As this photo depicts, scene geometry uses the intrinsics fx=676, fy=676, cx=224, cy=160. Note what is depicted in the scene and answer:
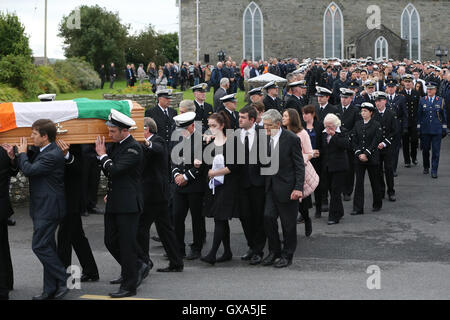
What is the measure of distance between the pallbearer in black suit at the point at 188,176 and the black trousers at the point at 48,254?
6.86 ft

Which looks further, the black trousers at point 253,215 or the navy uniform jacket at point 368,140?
the navy uniform jacket at point 368,140

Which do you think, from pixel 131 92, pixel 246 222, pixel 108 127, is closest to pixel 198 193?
pixel 246 222

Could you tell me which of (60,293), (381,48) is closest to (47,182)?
(60,293)

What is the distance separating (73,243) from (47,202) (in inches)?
37.2

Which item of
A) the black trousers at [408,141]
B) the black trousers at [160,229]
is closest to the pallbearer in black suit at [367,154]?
the black trousers at [160,229]

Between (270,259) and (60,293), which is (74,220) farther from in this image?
(270,259)

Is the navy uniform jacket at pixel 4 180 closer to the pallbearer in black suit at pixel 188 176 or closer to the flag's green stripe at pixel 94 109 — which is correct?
the flag's green stripe at pixel 94 109

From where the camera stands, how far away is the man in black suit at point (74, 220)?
807 cm

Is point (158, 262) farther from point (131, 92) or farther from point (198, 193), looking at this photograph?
point (131, 92)

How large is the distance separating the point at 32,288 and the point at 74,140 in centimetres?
187

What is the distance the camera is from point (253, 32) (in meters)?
52.2

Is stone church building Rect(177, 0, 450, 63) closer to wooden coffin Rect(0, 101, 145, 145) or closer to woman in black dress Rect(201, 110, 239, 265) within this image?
woman in black dress Rect(201, 110, 239, 265)

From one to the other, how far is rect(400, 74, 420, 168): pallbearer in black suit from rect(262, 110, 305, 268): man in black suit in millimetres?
9072

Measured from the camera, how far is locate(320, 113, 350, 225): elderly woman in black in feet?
38.3
